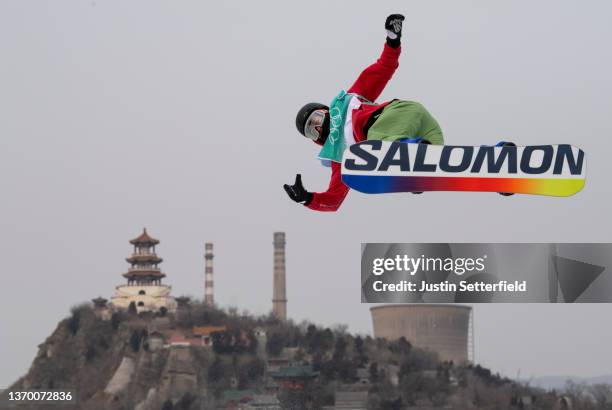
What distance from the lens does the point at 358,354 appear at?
136 m

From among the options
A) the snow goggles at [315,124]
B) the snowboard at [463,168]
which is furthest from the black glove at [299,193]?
the snowboard at [463,168]

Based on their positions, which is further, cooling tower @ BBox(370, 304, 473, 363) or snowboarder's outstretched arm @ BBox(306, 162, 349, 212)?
cooling tower @ BBox(370, 304, 473, 363)

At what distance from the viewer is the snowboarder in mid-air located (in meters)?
8.54

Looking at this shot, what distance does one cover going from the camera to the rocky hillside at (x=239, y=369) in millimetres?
123750

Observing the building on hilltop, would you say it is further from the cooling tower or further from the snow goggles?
the snow goggles

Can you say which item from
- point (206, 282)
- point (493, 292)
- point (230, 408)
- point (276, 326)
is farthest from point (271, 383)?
point (493, 292)

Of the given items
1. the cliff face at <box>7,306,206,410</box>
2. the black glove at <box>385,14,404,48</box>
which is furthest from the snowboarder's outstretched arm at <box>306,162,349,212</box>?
the cliff face at <box>7,306,206,410</box>

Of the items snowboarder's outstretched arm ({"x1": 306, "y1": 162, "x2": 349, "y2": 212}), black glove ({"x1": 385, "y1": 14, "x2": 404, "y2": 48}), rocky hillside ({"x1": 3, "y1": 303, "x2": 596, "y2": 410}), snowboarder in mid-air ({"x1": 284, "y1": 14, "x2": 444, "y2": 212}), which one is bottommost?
rocky hillside ({"x1": 3, "y1": 303, "x2": 596, "y2": 410})

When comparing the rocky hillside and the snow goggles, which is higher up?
the snow goggles

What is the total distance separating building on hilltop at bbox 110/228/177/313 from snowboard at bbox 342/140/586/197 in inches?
5301

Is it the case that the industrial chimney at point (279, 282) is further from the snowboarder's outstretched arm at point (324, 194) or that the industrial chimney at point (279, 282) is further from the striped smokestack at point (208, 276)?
the snowboarder's outstretched arm at point (324, 194)

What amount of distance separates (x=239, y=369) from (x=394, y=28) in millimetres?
123555

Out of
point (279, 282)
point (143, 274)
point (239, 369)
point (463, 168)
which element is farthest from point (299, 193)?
point (279, 282)

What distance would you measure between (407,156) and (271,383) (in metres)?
120
